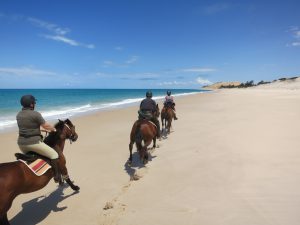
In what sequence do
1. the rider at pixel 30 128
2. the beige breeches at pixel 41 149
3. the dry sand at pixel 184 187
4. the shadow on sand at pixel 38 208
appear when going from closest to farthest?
1. the dry sand at pixel 184 187
2. the rider at pixel 30 128
3. the beige breeches at pixel 41 149
4. the shadow on sand at pixel 38 208

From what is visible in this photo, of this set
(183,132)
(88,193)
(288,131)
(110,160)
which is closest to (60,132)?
(88,193)

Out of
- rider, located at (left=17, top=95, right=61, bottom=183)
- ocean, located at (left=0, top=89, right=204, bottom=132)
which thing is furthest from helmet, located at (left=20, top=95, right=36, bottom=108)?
ocean, located at (left=0, top=89, right=204, bottom=132)

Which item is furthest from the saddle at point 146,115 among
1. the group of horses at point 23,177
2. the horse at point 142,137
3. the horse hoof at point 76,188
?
the horse hoof at point 76,188

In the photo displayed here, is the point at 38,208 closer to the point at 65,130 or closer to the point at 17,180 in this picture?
the point at 17,180

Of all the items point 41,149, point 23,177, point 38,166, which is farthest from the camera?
point 41,149

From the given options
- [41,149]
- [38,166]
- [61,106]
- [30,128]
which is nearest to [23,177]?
[38,166]

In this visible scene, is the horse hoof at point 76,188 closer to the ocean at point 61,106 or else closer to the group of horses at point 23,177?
the group of horses at point 23,177

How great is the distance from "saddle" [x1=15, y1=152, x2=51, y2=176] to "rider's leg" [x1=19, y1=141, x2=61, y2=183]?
11 centimetres

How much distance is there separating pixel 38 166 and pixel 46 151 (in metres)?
0.37

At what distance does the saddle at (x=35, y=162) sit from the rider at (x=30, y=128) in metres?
0.11

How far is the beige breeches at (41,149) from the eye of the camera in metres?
5.48

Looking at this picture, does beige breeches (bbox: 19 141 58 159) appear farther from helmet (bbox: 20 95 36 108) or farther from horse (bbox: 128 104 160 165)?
horse (bbox: 128 104 160 165)

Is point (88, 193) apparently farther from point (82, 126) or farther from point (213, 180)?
point (82, 126)

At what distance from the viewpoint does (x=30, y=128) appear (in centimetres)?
541
